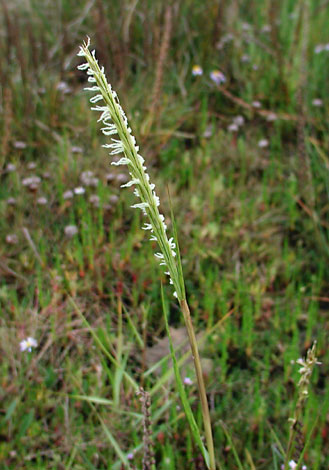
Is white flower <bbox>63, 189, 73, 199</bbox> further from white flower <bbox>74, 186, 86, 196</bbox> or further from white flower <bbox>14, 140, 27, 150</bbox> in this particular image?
white flower <bbox>14, 140, 27, 150</bbox>

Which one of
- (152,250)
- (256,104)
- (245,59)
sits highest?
(245,59)

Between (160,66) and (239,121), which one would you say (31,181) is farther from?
(239,121)

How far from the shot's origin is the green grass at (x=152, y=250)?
1.68m

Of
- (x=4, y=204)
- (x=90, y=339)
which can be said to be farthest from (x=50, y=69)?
(x=90, y=339)

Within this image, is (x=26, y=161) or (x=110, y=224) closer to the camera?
(x=110, y=224)

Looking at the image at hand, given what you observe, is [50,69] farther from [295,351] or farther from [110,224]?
[295,351]

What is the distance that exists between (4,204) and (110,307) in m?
0.73

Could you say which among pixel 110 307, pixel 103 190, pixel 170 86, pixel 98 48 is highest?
pixel 98 48

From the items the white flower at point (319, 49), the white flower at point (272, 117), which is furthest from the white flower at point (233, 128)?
the white flower at point (319, 49)

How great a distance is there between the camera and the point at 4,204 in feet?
7.93

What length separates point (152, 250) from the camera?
2.29 m

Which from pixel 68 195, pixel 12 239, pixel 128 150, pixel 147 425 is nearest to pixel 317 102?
pixel 68 195

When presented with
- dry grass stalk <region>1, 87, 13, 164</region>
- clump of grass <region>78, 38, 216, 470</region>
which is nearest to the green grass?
dry grass stalk <region>1, 87, 13, 164</region>

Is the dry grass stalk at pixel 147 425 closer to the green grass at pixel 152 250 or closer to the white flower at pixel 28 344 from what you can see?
the green grass at pixel 152 250
